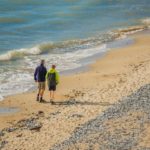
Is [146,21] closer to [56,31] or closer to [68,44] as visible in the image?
[56,31]

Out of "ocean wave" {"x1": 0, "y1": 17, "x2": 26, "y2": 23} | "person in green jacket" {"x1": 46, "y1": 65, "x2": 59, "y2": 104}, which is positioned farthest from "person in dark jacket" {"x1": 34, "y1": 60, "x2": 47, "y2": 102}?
"ocean wave" {"x1": 0, "y1": 17, "x2": 26, "y2": 23}

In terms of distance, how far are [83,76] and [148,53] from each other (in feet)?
17.4

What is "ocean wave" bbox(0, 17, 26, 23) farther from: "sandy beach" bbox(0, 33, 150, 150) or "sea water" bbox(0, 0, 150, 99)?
"sandy beach" bbox(0, 33, 150, 150)

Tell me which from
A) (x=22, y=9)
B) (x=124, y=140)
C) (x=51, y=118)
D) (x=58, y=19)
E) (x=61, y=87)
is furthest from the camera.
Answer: (x=22, y=9)

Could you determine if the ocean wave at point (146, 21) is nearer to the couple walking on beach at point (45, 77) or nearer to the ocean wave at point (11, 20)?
the ocean wave at point (11, 20)

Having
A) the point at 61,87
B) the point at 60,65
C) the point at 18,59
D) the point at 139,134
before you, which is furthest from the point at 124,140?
the point at 18,59

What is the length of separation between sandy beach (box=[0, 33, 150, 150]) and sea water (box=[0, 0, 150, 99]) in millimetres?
1710

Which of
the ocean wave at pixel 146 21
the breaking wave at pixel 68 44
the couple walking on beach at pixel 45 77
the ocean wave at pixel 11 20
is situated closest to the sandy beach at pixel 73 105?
the couple walking on beach at pixel 45 77

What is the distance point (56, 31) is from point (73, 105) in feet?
54.2

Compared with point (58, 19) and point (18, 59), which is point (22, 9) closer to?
point (58, 19)

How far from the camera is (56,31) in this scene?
112 feet

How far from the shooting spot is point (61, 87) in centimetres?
2103

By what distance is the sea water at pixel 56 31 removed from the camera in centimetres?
2483

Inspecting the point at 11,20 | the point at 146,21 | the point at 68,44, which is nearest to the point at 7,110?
the point at 68,44
